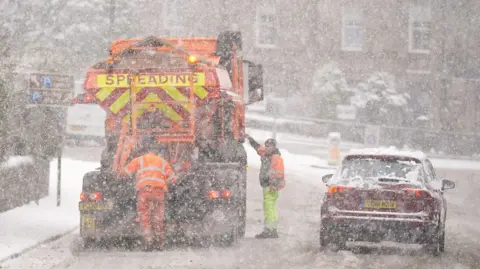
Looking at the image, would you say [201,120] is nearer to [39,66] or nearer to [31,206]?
[31,206]

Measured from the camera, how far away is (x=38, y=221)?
15.3 m

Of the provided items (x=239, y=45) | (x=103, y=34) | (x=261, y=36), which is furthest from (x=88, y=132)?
(x=239, y=45)

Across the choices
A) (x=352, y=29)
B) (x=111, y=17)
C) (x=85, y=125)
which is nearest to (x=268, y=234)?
(x=85, y=125)

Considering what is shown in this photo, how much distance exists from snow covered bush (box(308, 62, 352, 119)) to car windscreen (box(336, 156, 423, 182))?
87.4ft

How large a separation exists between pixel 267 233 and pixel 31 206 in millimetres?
4722

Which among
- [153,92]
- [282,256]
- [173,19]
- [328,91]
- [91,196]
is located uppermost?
[173,19]

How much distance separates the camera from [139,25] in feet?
140

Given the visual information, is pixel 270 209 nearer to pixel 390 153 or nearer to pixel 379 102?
pixel 390 153

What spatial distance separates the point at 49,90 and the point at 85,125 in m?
15.7

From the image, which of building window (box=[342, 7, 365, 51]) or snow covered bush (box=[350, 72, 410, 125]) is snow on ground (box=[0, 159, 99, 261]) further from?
building window (box=[342, 7, 365, 51])

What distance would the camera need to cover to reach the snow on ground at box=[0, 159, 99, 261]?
512 inches

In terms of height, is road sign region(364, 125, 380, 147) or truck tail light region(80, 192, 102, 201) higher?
truck tail light region(80, 192, 102, 201)

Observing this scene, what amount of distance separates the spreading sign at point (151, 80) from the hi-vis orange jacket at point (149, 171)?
127 centimetres

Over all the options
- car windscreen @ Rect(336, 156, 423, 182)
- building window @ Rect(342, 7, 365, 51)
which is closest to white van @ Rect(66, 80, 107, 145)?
building window @ Rect(342, 7, 365, 51)
